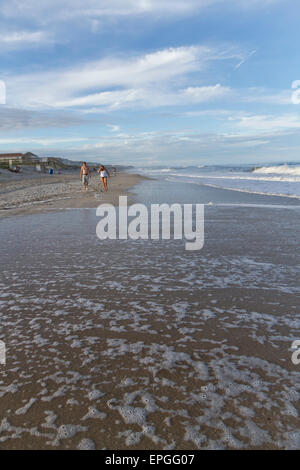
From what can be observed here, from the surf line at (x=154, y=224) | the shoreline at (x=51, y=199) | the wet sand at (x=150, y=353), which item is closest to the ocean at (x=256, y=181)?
the surf line at (x=154, y=224)

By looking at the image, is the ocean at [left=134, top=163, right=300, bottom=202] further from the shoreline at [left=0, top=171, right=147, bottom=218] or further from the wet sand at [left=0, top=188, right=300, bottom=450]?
the wet sand at [left=0, top=188, right=300, bottom=450]

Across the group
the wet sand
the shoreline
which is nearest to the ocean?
the shoreline

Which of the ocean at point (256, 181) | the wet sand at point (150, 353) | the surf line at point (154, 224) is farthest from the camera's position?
the ocean at point (256, 181)

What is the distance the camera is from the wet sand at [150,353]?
197 cm

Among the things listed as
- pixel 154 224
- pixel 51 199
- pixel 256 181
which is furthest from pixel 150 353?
pixel 256 181

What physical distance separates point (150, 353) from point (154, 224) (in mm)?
6738

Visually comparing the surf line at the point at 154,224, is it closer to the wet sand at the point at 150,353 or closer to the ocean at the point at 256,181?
the wet sand at the point at 150,353

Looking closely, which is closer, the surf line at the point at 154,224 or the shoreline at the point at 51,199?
the surf line at the point at 154,224

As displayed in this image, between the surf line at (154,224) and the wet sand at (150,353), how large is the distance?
1.98 metres

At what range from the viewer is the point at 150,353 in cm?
276

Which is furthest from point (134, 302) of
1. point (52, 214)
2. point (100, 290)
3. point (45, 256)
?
point (52, 214)

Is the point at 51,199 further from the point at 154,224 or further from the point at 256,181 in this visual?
the point at 256,181

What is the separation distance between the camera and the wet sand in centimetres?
197

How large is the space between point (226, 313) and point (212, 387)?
48.7 inches
